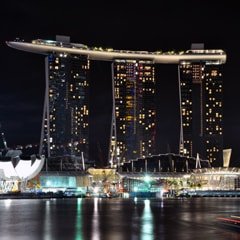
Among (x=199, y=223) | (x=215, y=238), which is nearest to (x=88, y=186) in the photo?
(x=199, y=223)

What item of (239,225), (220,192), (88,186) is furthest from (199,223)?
(88,186)

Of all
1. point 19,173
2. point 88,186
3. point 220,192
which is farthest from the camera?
point 88,186

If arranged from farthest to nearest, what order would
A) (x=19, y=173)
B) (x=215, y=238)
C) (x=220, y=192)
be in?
(x=220, y=192), (x=19, y=173), (x=215, y=238)

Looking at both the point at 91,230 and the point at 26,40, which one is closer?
the point at 91,230

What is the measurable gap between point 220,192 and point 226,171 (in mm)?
22312

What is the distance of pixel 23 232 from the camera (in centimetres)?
3766

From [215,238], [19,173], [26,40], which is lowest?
[215,238]

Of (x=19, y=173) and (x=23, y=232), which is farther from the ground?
(x=19, y=173)

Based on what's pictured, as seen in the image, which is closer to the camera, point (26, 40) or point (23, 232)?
point (23, 232)

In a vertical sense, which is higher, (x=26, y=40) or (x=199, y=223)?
(x=26, y=40)

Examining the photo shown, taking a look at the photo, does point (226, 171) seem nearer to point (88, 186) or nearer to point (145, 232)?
point (88, 186)

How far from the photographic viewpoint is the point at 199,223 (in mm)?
44875

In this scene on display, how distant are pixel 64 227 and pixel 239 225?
40.5 ft

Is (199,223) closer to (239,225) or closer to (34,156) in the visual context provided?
(239,225)
